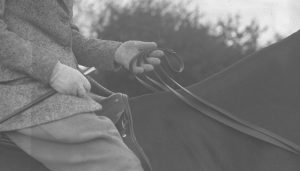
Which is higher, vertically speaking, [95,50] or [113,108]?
[95,50]

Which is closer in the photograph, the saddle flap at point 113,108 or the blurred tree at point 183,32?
the saddle flap at point 113,108

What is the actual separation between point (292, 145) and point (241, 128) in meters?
0.24

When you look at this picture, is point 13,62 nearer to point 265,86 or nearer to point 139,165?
point 139,165

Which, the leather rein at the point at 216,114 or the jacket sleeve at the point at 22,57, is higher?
the jacket sleeve at the point at 22,57

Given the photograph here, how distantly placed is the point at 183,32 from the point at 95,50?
656 centimetres

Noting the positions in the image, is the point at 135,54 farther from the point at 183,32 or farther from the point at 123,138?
the point at 183,32

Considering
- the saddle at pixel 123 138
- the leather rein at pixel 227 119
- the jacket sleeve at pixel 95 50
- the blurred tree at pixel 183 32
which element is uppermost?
the jacket sleeve at pixel 95 50

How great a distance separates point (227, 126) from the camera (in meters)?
2.63

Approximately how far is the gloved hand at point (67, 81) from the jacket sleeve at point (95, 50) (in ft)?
1.84

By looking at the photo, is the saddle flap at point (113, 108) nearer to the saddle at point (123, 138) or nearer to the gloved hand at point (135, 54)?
the saddle at point (123, 138)

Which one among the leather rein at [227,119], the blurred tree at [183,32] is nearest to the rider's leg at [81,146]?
the leather rein at [227,119]

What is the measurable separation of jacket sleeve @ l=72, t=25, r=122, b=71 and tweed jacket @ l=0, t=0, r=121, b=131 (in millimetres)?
350

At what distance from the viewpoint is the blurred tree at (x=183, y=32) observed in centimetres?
865

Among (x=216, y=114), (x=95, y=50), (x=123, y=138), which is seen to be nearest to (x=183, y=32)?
(x=95, y=50)
